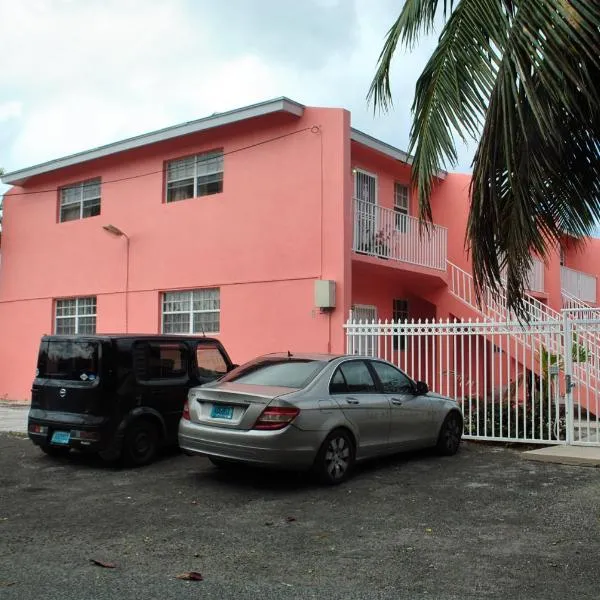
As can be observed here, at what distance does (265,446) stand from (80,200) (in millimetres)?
12712

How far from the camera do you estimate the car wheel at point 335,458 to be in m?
7.46

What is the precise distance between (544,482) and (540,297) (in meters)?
12.2

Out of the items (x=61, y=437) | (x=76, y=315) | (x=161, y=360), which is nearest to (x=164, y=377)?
(x=161, y=360)

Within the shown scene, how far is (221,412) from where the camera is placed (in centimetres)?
760

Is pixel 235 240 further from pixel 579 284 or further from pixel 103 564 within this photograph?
pixel 579 284

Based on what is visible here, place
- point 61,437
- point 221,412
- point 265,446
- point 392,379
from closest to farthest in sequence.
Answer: point 265,446
point 221,412
point 61,437
point 392,379

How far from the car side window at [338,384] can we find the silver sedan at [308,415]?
0.04ft

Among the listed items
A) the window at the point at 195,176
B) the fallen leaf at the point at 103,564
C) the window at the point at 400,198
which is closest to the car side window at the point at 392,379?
the fallen leaf at the point at 103,564

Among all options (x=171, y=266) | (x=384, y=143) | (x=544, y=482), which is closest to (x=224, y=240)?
(x=171, y=266)

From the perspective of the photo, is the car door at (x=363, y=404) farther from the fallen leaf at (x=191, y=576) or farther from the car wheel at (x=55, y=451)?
the car wheel at (x=55, y=451)

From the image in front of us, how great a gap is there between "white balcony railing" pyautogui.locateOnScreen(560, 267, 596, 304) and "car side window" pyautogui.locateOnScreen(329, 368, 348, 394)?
14795 millimetres

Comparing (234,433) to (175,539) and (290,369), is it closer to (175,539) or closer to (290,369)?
(290,369)

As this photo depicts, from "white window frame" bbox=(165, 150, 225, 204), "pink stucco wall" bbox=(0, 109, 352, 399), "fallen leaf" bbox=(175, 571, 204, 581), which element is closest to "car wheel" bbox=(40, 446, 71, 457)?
"pink stucco wall" bbox=(0, 109, 352, 399)

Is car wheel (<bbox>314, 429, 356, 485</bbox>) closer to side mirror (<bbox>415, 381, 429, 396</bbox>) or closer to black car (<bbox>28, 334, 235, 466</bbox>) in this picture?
side mirror (<bbox>415, 381, 429, 396</bbox>)
